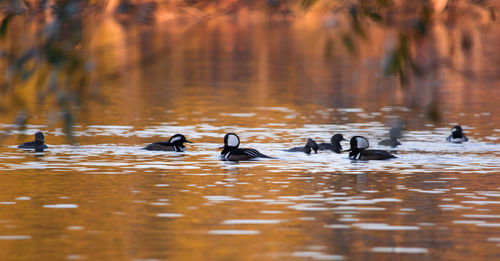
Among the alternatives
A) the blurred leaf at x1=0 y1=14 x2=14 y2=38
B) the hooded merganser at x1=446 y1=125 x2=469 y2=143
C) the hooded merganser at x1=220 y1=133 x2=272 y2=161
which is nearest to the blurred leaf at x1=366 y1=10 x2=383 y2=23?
the blurred leaf at x1=0 y1=14 x2=14 y2=38

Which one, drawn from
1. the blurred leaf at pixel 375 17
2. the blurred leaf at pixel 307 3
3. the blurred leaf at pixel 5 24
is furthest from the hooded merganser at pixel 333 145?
the blurred leaf at pixel 5 24

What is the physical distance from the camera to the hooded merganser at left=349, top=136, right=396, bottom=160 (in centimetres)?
2536

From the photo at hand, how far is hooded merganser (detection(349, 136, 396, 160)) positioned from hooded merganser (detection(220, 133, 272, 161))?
1.96 meters

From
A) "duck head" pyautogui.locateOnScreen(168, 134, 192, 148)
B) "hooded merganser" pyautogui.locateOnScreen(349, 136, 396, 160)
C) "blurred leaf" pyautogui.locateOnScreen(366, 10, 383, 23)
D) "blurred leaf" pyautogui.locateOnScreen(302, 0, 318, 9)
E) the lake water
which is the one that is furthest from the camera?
"duck head" pyautogui.locateOnScreen(168, 134, 192, 148)

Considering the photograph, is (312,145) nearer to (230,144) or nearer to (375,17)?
(230,144)

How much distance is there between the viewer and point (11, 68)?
400 inches

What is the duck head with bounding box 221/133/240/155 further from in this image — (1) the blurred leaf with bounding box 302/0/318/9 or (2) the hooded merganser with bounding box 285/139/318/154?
(1) the blurred leaf with bounding box 302/0/318/9

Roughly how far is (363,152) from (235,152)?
2.82 m

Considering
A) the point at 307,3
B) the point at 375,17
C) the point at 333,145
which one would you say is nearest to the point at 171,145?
the point at 333,145

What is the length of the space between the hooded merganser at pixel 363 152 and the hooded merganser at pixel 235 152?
1964 millimetres

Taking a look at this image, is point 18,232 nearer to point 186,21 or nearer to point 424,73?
point 186,21

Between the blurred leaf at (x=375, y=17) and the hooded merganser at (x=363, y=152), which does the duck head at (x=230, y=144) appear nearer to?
the hooded merganser at (x=363, y=152)

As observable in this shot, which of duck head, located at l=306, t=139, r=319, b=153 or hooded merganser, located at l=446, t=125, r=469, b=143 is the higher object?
hooded merganser, located at l=446, t=125, r=469, b=143

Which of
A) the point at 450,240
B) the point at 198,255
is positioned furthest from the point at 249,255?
the point at 450,240
